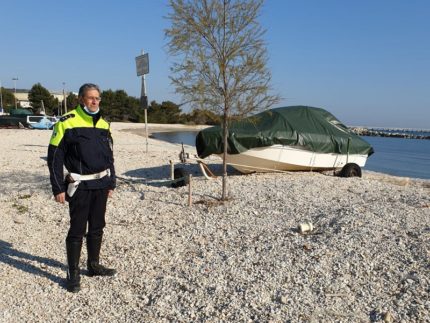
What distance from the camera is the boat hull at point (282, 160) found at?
37.4 feet

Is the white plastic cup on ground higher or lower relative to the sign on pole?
lower

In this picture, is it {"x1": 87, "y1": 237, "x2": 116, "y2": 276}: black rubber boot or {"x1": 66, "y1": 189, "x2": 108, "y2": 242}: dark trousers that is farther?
{"x1": 87, "y1": 237, "x2": 116, "y2": 276}: black rubber boot

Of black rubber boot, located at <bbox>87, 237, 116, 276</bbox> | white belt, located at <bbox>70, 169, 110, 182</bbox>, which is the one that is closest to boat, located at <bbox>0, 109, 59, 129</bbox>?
black rubber boot, located at <bbox>87, 237, 116, 276</bbox>

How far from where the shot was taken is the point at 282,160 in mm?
11688

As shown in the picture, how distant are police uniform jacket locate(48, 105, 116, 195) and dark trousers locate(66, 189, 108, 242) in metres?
0.12

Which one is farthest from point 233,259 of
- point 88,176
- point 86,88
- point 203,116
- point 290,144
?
point 290,144

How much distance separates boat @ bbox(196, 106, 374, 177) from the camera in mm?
11141

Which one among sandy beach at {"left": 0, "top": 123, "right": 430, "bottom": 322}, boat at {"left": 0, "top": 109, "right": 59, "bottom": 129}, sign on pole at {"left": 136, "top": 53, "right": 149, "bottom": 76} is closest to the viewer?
sandy beach at {"left": 0, "top": 123, "right": 430, "bottom": 322}

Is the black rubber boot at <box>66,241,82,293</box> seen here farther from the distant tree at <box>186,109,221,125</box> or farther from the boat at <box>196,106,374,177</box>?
the boat at <box>196,106,374,177</box>

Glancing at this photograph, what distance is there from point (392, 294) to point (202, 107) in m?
5.43

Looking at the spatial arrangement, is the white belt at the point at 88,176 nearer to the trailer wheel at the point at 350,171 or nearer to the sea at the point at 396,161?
the trailer wheel at the point at 350,171

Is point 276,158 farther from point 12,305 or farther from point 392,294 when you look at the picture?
point 12,305

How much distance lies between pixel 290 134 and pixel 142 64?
7500mm

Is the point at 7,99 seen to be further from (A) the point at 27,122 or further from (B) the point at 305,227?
(B) the point at 305,227
